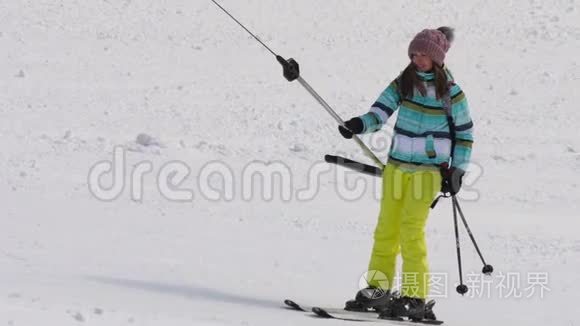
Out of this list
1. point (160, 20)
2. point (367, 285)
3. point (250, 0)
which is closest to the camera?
point (367, 285)

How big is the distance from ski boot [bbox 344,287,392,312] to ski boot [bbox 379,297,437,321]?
10 cm

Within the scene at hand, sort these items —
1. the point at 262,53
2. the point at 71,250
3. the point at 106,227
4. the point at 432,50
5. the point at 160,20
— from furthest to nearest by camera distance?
the point at 160,20, the point at 262,53, the point at 106,227, the point at 71,250, the point at 432,50

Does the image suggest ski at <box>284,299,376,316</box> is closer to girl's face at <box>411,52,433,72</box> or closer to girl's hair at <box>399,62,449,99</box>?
girl's hair at <box>399,62,449,99</box>

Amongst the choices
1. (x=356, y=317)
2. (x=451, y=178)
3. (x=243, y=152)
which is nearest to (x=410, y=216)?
(x=451, y=178)

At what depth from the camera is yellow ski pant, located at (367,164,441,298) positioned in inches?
257

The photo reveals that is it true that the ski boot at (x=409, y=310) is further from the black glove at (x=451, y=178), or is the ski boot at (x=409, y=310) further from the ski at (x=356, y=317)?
the black glove at (x=451, y=178)

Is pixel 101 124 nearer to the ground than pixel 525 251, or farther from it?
farther from it

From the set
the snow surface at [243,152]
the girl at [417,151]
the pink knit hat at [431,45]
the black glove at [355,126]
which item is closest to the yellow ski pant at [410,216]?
the girl at [417,151]

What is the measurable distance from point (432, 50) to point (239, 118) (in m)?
7.23

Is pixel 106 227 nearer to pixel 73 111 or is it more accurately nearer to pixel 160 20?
pixel 73 111

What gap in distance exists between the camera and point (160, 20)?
18.6 meters

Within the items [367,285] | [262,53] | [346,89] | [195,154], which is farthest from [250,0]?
Answer: [367,285]

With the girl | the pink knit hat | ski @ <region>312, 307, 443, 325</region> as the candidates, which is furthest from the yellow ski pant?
the pink knit hat

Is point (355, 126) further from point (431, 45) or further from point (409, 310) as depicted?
point (409, 310)
